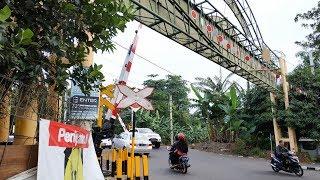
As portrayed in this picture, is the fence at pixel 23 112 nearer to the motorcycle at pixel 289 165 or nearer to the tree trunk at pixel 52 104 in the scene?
the tree trunk at pixel 52 104

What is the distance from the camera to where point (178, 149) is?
42.1 ft

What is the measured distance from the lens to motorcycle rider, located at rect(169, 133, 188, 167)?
41.9 ft

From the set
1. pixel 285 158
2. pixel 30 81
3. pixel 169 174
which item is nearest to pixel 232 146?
pixel 285 158

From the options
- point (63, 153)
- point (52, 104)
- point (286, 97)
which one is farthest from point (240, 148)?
point (63, 153)

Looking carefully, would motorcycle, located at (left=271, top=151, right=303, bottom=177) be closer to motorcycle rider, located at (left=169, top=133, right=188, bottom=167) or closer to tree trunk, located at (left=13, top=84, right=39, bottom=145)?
motorcycle rider, located at (left=169, top=133, right=188, bottom=167)

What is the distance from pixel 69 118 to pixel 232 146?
822 inches

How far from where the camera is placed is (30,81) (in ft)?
13.0

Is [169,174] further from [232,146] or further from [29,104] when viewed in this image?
[232,146]

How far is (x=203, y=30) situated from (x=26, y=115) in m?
9.08

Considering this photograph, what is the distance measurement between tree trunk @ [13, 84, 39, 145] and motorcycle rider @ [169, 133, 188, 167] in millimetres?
7967

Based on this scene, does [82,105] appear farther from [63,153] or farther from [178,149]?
[178,149]

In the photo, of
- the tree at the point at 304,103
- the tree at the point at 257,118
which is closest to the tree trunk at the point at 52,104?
the tree at the point at 304,103

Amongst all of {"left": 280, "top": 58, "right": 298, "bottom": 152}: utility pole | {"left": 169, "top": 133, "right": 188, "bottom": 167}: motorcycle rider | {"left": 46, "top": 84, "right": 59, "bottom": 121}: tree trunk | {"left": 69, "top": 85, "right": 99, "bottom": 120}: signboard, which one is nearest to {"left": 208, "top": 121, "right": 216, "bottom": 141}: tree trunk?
{"left": 280, "top": 58, "right": 298, "bottom": 152}: utility pole

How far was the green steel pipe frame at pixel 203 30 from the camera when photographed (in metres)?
10.5
